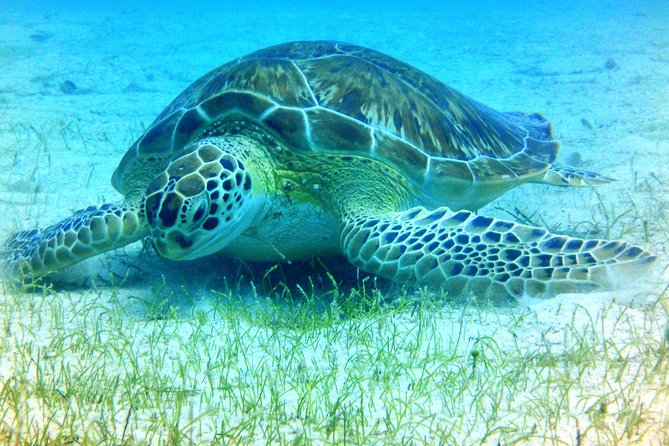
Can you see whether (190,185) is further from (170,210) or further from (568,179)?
A: (568,179)

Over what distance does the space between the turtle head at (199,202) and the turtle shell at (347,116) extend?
568 millimetres

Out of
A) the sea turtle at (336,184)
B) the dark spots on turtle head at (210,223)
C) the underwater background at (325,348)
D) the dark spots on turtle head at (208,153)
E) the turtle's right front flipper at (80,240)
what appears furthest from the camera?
the turtle's right front flipper at (80,240)

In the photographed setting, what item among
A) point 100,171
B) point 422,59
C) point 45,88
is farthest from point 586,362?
point 422,59

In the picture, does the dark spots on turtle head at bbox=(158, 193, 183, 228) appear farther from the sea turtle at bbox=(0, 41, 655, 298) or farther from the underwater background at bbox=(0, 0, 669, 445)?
the underwater background at bbox=(0, 0, 669, 445)

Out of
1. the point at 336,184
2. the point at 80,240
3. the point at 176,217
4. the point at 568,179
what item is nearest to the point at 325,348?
the point at 176,217

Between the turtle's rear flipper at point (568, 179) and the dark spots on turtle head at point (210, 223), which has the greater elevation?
the turtle's rear flipper at point (568, 179)

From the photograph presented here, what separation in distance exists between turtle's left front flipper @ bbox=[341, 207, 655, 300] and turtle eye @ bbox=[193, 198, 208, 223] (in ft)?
2.81

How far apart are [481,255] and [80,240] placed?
2530 mm

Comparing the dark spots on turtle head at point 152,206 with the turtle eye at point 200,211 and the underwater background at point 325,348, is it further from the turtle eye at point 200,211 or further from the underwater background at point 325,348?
the underwater background at point 325,348

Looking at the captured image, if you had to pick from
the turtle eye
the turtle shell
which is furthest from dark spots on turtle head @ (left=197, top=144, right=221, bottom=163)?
the turtle shell

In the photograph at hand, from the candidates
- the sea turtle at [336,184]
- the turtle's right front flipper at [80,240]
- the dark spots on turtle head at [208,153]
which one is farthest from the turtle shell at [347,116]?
the turtle's right front flipper at [80,240]

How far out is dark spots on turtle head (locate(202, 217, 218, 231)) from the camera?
2721 mm

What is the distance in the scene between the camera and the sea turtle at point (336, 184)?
2600 millimetres

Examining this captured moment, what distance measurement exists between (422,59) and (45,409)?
12359mm
